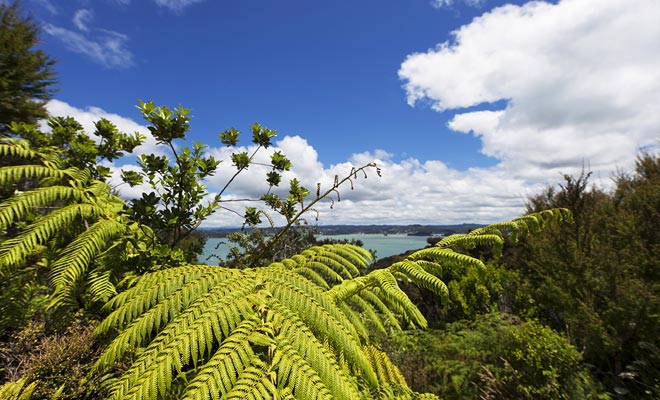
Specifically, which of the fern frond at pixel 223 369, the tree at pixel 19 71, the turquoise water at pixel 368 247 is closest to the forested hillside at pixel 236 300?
the fern frond at pixel 223 369

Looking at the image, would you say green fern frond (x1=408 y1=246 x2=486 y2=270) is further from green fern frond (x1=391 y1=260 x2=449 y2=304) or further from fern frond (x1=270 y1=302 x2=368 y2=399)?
fern frond (x1=270 y1=302 x2=368 y2=399)

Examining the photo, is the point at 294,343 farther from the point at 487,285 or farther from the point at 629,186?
the point at 629,186

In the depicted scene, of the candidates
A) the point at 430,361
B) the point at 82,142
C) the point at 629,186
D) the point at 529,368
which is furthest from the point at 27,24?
the point at 629,186

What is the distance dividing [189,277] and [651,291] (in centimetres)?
690

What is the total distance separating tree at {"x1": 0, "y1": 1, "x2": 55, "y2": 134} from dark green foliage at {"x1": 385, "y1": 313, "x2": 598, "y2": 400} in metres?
13.1

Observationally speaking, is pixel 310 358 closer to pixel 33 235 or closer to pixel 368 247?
pixel 33 235

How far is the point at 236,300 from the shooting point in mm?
1191

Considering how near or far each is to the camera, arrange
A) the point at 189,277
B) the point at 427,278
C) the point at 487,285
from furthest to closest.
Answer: the point at 487,285, the point at 427,278, the point at 189,277

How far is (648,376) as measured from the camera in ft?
14.0

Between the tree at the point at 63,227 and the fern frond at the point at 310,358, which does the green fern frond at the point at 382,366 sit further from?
the tree at the point at 63,227

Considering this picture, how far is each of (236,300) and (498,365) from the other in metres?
5.89

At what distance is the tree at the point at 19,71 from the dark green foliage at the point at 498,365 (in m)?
13.1

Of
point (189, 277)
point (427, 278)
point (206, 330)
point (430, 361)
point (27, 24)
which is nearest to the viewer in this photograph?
point (206, 330)

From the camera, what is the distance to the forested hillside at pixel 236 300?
3.47ft
